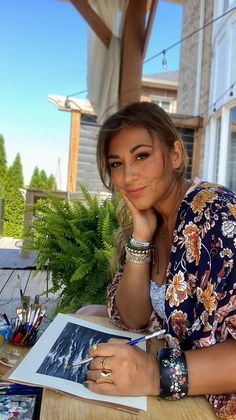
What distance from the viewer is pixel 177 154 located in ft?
3.90

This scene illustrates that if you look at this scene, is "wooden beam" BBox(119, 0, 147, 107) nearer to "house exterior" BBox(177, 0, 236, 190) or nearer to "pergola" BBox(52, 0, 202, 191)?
"pergola" BBox(52, 0, 202, 191)

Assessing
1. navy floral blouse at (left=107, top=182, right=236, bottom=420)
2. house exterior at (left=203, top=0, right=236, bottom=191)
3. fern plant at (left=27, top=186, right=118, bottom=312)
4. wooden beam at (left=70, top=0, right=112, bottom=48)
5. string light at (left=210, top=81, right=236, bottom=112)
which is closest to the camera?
navy floral blouse at (left=107, top=182, right=236, bottom=420)

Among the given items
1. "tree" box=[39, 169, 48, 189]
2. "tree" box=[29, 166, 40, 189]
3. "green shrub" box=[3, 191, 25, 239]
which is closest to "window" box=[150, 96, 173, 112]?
"tree" box=[39, 169, 48, 189]

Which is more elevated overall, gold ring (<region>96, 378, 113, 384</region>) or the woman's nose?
the woman's nose

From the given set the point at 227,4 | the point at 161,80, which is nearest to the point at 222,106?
the point at 227,4

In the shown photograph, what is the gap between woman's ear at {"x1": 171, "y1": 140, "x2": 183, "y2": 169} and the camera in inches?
46.3

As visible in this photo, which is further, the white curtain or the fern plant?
the white curtain

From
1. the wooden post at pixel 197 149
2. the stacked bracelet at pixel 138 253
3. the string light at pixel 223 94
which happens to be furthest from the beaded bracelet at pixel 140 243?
the wooden post at pixel 197 149

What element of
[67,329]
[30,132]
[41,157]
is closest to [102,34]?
[67,329]

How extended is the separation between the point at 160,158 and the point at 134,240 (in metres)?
0.32

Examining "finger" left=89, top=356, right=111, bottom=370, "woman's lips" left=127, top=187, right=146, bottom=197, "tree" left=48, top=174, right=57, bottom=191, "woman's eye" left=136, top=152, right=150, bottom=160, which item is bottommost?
"finger" left=89, top=356, right=111, bottom=370

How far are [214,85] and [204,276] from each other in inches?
256

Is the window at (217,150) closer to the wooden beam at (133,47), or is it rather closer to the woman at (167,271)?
the wooden beam at (133,47)

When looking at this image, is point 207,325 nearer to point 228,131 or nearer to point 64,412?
point 64,412
